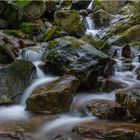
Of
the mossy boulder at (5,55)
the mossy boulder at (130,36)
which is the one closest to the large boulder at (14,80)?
the mossy boulder at (5,55)

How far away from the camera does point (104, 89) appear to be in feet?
29.3

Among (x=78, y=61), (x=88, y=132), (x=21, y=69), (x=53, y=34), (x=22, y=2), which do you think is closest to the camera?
(x=88, y=132)

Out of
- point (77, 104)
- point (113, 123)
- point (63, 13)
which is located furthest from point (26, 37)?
point (113, 123)

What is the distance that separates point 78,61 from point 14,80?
5.38 ft

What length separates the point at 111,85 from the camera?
29.6 ft

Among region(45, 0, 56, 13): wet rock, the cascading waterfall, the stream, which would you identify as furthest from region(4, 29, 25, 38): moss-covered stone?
the stream

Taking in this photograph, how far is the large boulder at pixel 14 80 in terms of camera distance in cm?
824

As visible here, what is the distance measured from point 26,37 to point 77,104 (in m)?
6.11

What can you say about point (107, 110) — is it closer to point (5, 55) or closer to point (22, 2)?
point (5, 55)

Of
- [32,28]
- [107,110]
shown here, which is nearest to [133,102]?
[107,110]

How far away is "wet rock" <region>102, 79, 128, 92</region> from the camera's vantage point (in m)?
8.92

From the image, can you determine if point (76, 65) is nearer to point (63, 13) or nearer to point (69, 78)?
point (69, 78)

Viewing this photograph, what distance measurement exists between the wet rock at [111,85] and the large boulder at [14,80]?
182cm

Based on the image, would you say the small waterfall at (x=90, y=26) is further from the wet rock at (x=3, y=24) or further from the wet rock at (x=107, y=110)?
the wet rock at (x=107, y=110)
